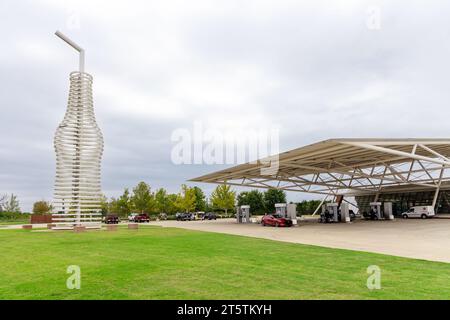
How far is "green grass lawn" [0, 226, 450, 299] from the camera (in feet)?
22.0

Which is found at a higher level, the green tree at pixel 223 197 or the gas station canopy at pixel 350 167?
the gas station canopy at pixel 350 167

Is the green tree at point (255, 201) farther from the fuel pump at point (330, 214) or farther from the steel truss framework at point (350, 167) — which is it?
the fuel pump at point (330, 214)

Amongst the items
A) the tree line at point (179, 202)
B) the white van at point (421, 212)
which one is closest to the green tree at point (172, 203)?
the tree line at point (179, 202)

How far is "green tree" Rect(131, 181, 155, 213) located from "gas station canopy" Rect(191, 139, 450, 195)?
13400mm

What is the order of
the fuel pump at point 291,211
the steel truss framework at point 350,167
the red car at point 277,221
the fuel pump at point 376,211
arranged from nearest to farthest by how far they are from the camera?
1. the steel truss framework at point 350,167
2. the red car at point 277,221
3. the fuel pump at point 291,211
4. the fuel pump at point 376,211

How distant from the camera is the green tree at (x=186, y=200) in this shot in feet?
209

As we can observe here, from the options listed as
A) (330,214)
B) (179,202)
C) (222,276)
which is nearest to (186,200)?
(179,202)

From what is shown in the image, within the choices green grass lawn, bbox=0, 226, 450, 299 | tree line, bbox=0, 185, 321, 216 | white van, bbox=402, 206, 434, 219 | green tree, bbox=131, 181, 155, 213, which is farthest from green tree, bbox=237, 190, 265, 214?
green grass lawn, bbox=0, 226, 450, 299

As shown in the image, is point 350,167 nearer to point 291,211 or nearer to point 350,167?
point 350,167

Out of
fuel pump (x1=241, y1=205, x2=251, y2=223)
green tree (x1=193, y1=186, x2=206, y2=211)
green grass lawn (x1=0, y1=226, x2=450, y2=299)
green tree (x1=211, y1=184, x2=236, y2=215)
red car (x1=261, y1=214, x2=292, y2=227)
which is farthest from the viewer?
green tree (x1=193, y1=186, x2=206, y2=211)

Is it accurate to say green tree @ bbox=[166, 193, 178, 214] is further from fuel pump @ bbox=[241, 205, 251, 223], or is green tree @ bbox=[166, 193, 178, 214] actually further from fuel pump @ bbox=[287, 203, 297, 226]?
fuel pump @ bbox=[287, 203, 297, 226]

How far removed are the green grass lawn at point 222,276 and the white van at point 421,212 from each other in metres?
36.7

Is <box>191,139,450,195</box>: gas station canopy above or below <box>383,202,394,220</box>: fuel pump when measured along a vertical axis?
above

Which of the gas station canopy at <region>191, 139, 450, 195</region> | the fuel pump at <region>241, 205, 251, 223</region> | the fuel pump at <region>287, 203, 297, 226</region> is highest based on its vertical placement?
the gas station canopy at <region>191, 139, 450, 195</region>
